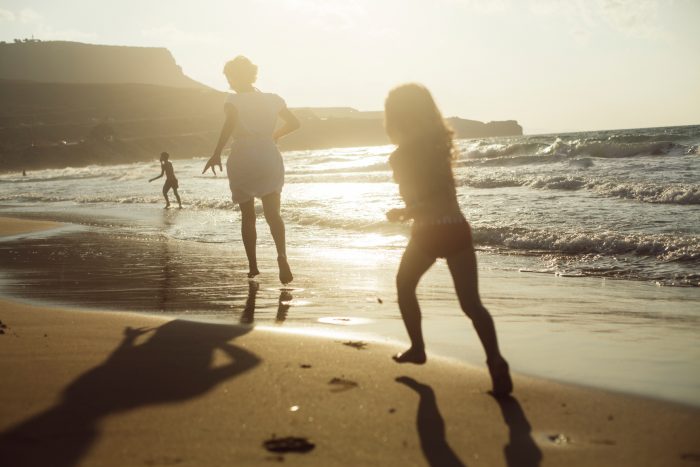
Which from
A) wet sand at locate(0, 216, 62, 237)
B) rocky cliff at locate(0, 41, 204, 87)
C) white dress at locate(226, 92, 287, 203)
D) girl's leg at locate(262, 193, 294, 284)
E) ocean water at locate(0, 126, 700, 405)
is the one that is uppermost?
rocky cliff at locate(0, 41, 204, 87)

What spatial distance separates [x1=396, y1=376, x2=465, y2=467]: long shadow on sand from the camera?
2656 mm

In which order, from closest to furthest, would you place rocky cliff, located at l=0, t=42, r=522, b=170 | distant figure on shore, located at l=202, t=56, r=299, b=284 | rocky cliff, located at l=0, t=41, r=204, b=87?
1. distant figure on shore, located at l=202, t=56, r=299, b=284
2. rocky cliff, located at l=0, t=42, r=522, b=170
3. rocky cliff, located at l=0, t=41, r=204, b=87

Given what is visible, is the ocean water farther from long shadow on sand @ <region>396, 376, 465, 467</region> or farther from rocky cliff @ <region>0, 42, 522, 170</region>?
rocky cliff @ <region>0, 42, 522, 170</region>

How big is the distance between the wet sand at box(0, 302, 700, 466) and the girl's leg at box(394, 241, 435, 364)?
8 cm

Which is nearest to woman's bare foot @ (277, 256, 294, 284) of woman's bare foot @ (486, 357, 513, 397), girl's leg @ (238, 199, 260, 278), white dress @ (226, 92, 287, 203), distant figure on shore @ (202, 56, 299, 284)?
distant figure on shore @ (202, 56, 299, 284)

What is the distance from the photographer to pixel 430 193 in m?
3.71

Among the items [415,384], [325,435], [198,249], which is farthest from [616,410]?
[198,249]

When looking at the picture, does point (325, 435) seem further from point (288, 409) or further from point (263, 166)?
point (263, 166)

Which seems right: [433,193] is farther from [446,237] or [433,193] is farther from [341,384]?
[341,384]

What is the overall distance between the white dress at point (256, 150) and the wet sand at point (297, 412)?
110 inches

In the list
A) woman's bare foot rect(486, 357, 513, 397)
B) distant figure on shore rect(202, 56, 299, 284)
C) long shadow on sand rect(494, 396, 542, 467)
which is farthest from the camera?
distant figure on shore rect(202, 56, 299, 284)

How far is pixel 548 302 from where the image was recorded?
20.0 ft

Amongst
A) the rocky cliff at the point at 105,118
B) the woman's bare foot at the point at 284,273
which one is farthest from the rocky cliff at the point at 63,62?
the woman's bare foot at the point at 284,273

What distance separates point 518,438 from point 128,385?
1708 mm
